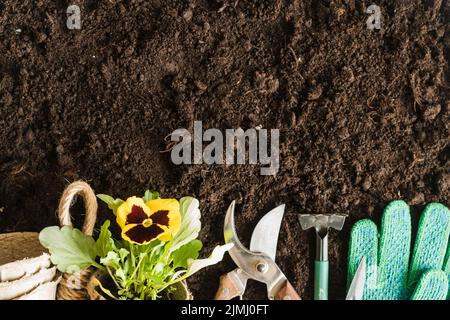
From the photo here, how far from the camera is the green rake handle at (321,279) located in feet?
4.38

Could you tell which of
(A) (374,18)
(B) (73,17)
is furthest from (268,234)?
(B) (73,17)

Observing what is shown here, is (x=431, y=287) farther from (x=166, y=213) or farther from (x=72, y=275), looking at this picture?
(x=72, y=275)

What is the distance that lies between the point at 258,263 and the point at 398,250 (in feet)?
1.16

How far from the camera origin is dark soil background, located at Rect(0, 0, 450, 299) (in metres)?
1.38

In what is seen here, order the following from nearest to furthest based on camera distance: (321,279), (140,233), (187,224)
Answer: (140,233), (187,224), (321,279)

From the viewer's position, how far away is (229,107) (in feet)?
Answer: 4.55

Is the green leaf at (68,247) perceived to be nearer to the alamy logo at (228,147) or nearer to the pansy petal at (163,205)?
the pansy petal at (163,205)

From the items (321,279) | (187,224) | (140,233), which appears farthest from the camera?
(321,279)

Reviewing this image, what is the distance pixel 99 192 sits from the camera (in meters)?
1.38

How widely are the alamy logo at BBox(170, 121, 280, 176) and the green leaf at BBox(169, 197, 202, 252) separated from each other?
0.52 feet

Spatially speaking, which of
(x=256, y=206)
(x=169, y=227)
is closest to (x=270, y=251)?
(x=256, y=206)

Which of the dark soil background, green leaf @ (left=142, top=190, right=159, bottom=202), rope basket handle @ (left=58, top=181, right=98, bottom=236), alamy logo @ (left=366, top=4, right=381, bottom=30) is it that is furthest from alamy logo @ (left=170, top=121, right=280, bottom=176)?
alamy logo @ (left=366, top=4, right=381, bottom=30)
